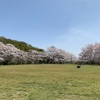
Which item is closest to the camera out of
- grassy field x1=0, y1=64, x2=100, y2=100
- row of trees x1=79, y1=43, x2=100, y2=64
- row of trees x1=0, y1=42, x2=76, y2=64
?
grassy field x1=0, y1=64, x2=100, y2=100

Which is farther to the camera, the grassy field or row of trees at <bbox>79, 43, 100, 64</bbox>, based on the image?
row of trees at <bbox>79, 43, 100, 64</bbox>

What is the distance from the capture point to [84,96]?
866cm

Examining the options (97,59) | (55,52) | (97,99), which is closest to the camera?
(97,99)

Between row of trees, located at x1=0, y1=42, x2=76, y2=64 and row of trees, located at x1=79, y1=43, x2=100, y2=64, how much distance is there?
3925 millimetres

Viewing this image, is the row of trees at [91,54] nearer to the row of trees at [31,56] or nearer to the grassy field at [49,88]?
the row of trees at [31,56]

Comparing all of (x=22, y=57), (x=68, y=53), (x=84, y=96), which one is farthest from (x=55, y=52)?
(x=84, y=96)

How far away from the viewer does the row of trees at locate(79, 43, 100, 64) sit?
205 ft

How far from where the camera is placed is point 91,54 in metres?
64.3

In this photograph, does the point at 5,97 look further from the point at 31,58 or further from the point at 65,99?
the point at 31,58

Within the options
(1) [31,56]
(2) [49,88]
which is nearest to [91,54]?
(1) [31,56]

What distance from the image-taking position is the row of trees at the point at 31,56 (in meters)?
54.2

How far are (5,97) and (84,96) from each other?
3147mm

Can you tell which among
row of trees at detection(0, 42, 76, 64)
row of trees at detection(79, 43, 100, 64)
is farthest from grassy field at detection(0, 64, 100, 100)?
row of trees at detection(79, 43, 100, 64)

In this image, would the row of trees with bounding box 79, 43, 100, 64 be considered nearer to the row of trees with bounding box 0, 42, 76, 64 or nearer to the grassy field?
the row of trees with bounding box 0, 42, 76, 64
